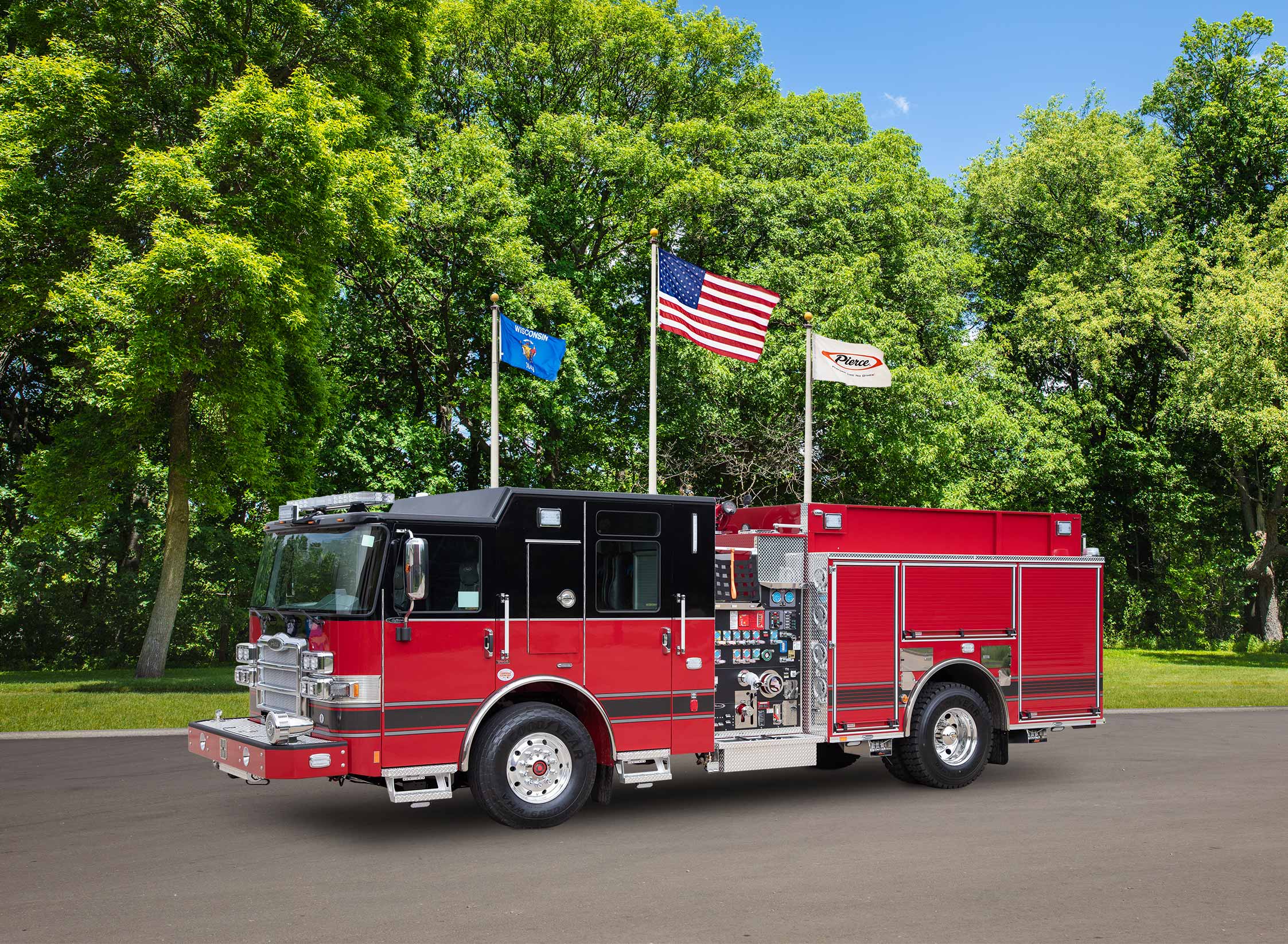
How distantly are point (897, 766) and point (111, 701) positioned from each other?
552 inches

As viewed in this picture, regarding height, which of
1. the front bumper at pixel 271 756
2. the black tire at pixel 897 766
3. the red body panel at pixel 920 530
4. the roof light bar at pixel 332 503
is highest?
the roof light bar at pixel 332 503

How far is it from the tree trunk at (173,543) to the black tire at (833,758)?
1623 centimetres

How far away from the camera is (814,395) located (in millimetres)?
30500

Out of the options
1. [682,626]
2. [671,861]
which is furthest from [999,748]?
[671,861]

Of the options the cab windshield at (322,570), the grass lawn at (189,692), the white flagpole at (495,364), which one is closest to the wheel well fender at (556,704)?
the cab windshield at (322,570)

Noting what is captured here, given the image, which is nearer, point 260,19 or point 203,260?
point 203,260

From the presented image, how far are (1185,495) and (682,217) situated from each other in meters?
22.2

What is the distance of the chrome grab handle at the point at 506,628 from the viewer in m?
9.58

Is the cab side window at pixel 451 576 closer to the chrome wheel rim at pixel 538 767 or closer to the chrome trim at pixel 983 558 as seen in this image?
the chrome wheel rim at pixel 538 767

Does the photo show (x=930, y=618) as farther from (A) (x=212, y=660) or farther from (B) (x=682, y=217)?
(A) (x=212, y=660)

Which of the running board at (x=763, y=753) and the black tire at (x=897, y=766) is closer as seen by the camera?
the running board at (x=763, y=753)

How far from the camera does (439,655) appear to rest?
9.29 metres

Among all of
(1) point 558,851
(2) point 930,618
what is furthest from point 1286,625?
(1) point 558,851

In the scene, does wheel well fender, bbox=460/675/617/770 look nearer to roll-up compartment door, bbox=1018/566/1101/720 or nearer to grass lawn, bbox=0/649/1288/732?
roll-up compartment door, bbox=1018/566/1101/720
